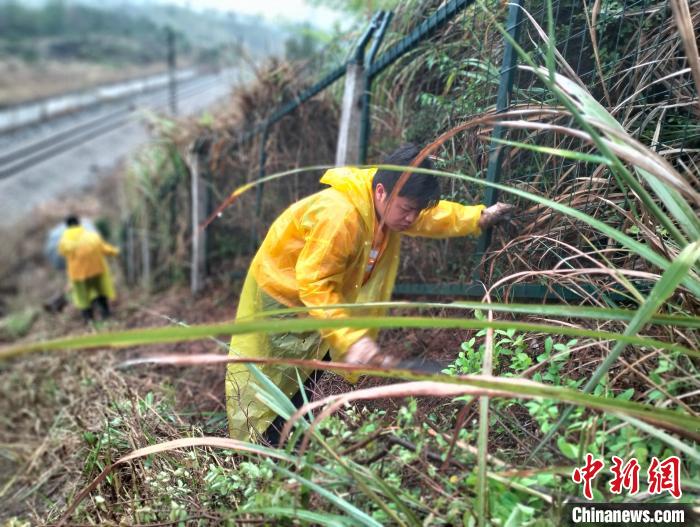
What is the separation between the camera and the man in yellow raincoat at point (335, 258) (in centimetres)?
197

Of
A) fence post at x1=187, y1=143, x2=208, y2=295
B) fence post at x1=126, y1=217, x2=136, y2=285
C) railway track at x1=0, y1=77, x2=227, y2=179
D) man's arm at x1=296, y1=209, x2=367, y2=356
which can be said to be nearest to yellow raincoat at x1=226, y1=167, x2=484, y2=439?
man's arm at x1=296, y1=209, x2=367, y2=356

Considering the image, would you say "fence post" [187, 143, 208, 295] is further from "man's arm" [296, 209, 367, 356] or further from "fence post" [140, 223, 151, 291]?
"man's arm" [296, 209, 367, 356]

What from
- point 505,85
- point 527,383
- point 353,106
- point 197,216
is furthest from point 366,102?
point 197,216

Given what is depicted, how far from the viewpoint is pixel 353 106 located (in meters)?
3.42

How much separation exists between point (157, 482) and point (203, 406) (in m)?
1.49

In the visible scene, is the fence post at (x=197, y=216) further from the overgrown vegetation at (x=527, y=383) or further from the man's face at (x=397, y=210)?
the man's face at (x=397, y=210)

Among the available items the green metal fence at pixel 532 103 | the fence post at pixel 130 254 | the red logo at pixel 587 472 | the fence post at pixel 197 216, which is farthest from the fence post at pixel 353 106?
the fence post at pixel 130 254

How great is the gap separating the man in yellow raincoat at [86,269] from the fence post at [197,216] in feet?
5.95

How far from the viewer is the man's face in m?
2.01

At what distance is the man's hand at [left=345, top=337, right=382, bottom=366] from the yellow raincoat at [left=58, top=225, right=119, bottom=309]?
238 inches

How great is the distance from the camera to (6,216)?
13.8 m

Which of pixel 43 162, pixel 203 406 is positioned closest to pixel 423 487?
pixel 203 406

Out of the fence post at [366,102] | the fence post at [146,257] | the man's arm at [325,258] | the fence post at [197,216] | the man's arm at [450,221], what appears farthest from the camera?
the fence post at [146,257]

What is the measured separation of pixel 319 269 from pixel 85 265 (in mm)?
5879
